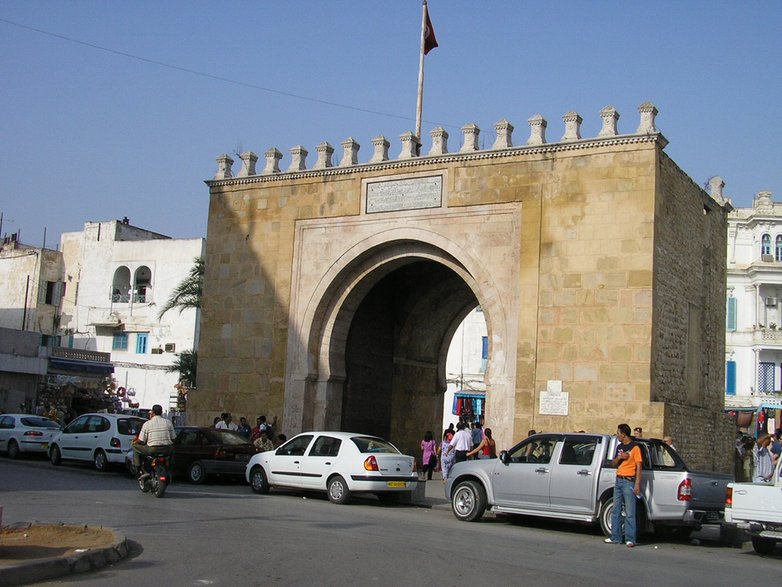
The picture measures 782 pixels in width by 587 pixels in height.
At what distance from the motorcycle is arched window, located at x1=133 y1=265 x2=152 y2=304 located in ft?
110

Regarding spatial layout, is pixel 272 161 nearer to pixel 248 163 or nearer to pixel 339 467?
pixel 248 163

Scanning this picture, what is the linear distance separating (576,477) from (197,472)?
27.9ft

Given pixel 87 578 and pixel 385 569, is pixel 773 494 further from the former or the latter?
pixel 87 578

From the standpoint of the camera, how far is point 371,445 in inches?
639

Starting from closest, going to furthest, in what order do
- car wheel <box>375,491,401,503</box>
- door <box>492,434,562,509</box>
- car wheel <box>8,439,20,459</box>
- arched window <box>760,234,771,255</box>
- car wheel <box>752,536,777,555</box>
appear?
car wheel <box>752,536,777,555</box> < door <box>492,434,562,509</box> < car wheel <box>375,491,401,503</box> < car wheel <box>8,439,20,459</box> < arched window <box>760,234,771,255</box>

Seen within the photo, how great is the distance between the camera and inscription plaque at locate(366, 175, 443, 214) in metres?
21.5

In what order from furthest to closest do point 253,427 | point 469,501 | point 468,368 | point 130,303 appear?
point 130,303 → point 468,368 → point 253,427 → point 469,501

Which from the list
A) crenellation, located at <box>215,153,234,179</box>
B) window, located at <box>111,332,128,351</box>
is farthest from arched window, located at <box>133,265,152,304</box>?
crenellation, located at <box>215,153,234,179</box>

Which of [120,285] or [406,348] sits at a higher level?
[120,285]

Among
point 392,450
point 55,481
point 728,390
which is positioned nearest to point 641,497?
point 392,450

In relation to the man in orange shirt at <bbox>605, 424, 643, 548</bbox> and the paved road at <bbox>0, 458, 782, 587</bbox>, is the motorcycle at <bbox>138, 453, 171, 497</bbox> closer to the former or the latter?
the paved road at <bbox>0, 458, 782, 587</bbox>

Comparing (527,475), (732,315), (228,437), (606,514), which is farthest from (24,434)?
(732,315)

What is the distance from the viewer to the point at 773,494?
1159 cm

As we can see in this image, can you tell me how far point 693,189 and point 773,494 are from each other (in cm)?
1137
